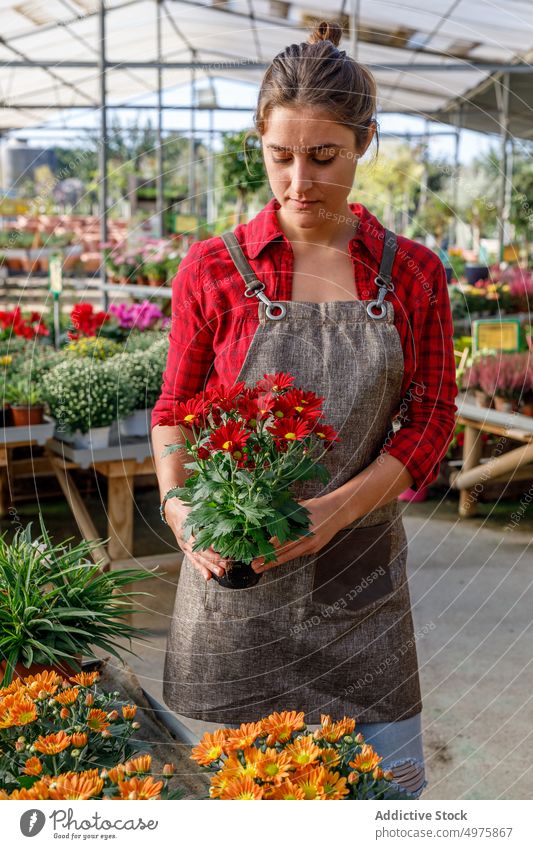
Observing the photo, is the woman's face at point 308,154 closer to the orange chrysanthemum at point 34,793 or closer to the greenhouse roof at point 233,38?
the orange chrysanthemum at point 34,793

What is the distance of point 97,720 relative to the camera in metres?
0.98

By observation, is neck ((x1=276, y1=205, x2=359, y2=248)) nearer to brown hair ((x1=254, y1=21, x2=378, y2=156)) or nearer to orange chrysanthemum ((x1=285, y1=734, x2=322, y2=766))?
brown hair ((x1=254, y1=21, x2=378, y2=156))

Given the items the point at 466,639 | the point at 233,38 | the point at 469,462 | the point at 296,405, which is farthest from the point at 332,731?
the point at 233,38

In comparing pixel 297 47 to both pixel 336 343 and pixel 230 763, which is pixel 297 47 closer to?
pixel 336 343

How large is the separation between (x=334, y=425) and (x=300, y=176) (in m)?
0.35

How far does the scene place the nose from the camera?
3.67ft

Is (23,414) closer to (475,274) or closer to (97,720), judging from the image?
(97,720)

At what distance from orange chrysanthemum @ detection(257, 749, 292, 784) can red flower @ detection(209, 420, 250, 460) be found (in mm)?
332

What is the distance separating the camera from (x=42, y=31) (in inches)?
323

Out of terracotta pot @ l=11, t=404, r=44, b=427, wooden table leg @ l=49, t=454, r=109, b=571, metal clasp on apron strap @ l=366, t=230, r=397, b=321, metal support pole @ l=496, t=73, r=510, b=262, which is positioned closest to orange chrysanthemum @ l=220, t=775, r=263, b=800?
metal clasp on apron strap @ l=366, t=230, r=397, b=321

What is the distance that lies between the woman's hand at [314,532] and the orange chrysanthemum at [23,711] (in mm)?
315

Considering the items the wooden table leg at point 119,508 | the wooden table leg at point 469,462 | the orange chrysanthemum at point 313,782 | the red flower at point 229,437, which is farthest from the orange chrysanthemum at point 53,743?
the wooden table leg at point 469,462

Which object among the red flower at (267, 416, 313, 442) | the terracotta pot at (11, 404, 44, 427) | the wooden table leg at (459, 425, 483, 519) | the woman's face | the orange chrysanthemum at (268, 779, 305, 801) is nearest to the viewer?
the orange chrysanthemum at (268, 779, 305, 801)

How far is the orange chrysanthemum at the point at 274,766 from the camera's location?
0.82 m
